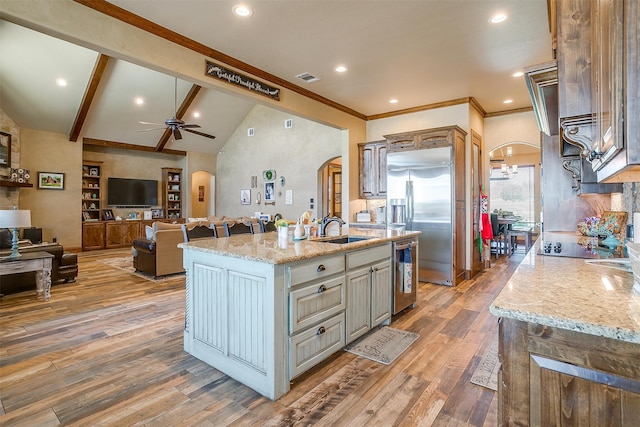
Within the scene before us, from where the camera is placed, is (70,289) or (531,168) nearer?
(70,289)

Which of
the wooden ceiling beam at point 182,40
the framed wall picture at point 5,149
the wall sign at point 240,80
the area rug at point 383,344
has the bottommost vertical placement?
the area rug at point 383,344

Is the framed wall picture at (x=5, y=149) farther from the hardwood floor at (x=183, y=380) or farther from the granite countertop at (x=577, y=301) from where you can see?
the granite countertop at (x=577, y=301)

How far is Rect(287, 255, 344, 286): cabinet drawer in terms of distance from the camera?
7.13ft

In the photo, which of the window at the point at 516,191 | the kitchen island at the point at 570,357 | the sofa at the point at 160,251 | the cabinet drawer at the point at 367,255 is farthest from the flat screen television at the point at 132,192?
the window at the point at 516,191

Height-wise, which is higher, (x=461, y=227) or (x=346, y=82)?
(x=346, y=82)

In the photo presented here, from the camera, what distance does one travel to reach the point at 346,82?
189 inches

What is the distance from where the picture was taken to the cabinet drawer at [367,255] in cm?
273

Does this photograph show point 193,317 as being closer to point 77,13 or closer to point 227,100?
point 77,13

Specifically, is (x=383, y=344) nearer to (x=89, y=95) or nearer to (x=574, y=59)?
(x=574, y=59)

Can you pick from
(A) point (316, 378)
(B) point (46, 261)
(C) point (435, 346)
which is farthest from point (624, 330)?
(B) point (46, 261)

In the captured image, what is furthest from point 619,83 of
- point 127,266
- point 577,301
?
point 127,266

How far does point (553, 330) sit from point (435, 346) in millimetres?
2097

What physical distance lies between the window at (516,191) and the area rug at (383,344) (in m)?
8.68

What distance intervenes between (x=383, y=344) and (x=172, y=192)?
377 inches
